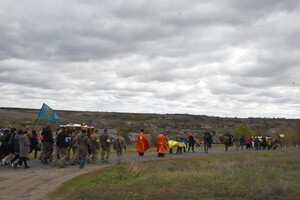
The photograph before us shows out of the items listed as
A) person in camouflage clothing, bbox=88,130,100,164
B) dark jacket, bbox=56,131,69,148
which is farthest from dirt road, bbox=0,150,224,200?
person in camouflage clothing, bbox=88,130,100,164

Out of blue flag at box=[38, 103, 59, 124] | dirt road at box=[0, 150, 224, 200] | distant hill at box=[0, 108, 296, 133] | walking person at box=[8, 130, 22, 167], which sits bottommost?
dirt road at box=[0, 150, 224, 200]

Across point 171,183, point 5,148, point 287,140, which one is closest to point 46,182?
point 171,183

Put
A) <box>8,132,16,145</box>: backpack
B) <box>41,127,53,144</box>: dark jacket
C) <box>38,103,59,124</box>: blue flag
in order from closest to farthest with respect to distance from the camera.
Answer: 1. <box>8,132,16,145</box>: backpack
2. <box>41,127,53,144</box>: dark jacket
3. <box>38,103,59,124</box>: blue flag

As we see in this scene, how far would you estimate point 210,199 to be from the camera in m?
12.7

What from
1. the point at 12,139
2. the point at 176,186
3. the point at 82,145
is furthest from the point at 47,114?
the point at 176,186

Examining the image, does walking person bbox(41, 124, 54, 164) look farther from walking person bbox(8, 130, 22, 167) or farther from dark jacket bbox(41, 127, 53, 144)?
walking person bbox(8, 130, 22, 167)

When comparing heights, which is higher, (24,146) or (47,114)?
(47,114)

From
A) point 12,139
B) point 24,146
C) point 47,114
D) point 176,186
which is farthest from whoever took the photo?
point 47,114

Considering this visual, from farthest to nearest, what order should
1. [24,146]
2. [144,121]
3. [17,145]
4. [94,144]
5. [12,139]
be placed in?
[144,121] < [94,144] < [12,139] < [17,145] < [24,146]

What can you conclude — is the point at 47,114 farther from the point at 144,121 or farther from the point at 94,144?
the point at 144,121

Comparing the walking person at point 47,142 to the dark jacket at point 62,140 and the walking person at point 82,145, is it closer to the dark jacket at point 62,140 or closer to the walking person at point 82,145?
the dark jacket at point 62,140

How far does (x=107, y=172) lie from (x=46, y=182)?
3185mm

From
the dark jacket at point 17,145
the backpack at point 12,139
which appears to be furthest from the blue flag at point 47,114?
the dark jacket at point 17,145

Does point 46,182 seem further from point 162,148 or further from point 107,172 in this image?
point 162,148
